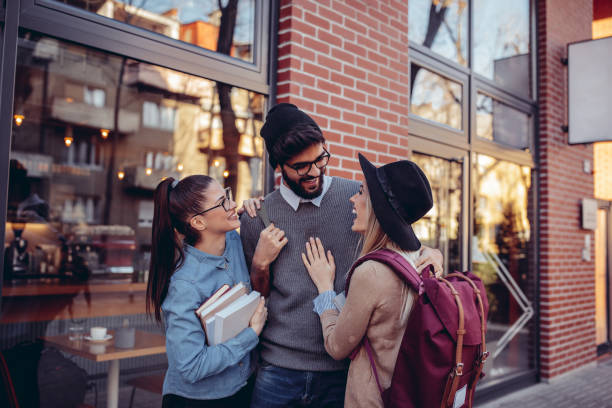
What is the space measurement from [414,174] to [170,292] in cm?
107

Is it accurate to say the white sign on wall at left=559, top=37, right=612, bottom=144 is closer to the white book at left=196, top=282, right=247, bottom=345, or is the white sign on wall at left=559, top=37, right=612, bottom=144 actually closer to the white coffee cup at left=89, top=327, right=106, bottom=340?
the white book at left=196, top=282, right=247, bottom=345

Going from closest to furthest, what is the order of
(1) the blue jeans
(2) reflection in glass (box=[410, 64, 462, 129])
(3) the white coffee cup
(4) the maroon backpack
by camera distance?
(4) the maroon backpack < (1) the blue jeans < (3) the white coffee cup < (2) reflection in glass (box=[410, 64, 462, 129])

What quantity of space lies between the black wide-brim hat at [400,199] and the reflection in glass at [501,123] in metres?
3.93

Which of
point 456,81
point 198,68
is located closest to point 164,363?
point 198,68

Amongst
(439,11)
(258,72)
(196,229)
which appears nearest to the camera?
(196,229)

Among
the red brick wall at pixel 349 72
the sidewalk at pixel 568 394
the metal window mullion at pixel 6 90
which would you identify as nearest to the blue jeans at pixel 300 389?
the metal window mullion at pixel 6 90

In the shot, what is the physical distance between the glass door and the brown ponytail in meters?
9.04

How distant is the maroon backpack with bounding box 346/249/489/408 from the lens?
1858mm

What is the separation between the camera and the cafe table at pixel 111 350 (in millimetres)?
3768

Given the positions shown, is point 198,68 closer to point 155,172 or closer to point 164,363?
point 164,363

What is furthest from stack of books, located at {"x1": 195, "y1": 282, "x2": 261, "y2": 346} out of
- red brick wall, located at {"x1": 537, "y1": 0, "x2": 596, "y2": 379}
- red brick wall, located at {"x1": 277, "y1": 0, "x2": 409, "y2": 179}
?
red brick wall, located at {"x1": 537, "y1": 0, "x2": 596, "y2": 379}

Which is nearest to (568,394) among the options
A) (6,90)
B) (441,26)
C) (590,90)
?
(590,90)

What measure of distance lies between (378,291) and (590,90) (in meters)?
5.78

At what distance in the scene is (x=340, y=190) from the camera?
7.97 ft
